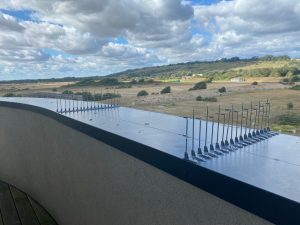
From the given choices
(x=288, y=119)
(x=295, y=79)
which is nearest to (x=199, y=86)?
(x=295, y=79)

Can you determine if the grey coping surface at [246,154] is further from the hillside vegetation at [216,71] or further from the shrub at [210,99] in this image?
the hillside vegetation at [216,71]

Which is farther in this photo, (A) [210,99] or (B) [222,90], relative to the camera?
(B) [222,90]

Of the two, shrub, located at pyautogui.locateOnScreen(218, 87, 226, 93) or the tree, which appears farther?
shrub, located at pyautogui.locateOnScreen(218, 87, 226, 93)

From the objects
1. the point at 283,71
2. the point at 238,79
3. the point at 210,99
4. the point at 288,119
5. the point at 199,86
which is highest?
the point at 283,71

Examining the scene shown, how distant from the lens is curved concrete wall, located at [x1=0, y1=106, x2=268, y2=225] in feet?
7.08

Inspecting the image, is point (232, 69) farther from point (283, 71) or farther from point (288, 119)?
point (288, 119)

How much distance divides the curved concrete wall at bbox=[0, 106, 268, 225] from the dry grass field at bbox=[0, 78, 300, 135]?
1083 mm

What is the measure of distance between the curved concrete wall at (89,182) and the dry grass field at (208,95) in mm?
1083

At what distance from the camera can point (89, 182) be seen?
3898mm

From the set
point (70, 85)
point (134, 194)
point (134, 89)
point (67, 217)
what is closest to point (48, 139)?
point (67, 217)

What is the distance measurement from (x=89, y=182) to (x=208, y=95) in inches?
76.4

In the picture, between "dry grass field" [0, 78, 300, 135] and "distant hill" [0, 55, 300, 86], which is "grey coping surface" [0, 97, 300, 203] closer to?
"dry grass field" [0, 78, 300, 135]

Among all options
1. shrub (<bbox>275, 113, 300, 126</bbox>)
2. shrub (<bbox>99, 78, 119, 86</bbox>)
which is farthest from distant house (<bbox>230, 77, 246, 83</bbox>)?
shrub (<bbox>99, 78, 119, 86</bbox>)

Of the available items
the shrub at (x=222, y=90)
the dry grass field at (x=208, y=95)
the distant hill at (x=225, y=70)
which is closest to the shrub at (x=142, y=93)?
the dry grass field at (x=208, y=95)
